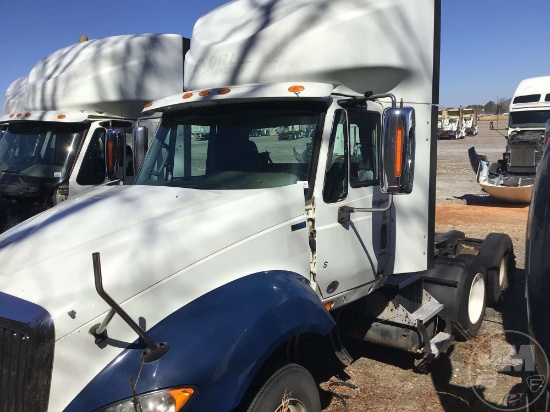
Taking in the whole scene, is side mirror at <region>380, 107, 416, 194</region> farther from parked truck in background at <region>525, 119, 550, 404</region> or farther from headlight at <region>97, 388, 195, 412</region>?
headlight at <region>97, 388, 195, 412</region>

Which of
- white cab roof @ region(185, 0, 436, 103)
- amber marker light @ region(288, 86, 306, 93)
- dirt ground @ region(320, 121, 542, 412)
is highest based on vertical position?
white cab roof @ region(185, 0, 436, 103)

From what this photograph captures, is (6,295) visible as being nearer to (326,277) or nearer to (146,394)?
(146,394)

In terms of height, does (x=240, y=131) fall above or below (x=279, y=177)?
above

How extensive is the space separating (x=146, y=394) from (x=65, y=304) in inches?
22.5

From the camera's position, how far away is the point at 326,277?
374cm

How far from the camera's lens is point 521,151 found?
1661cm

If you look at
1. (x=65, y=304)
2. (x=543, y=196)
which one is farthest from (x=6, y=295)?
(x=543, y=196)

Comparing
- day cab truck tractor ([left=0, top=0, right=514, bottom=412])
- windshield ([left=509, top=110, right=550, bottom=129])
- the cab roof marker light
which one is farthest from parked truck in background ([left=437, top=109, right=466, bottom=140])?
the cab roof marker light

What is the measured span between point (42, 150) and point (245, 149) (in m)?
5.02

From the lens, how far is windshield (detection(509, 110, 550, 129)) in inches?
717

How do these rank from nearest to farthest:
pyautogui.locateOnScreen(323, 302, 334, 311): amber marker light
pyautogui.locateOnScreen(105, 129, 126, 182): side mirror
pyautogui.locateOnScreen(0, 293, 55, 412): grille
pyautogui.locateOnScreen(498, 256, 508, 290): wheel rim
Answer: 1. pyautogui.locateOnScreen(0, 293, 55, 412): grille
2. pyautogui.locateOnScreen(323, 302, 334, 311): amber marker light
3. pyautogui.locateOnScreen(105, 129, 126, 182): side mirror
4. pyautogui.locateOnScreen(498, 256, 508, 290): wheel rim

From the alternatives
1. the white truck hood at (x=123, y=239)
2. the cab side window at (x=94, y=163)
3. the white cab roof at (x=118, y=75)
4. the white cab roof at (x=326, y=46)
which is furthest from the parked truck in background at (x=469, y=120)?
the white truck hood at (x=123, y=239)

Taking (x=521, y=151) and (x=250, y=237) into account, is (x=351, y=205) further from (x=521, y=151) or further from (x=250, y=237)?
(x=521, y=151)

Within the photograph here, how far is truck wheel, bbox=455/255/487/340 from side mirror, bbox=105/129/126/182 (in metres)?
3.87
